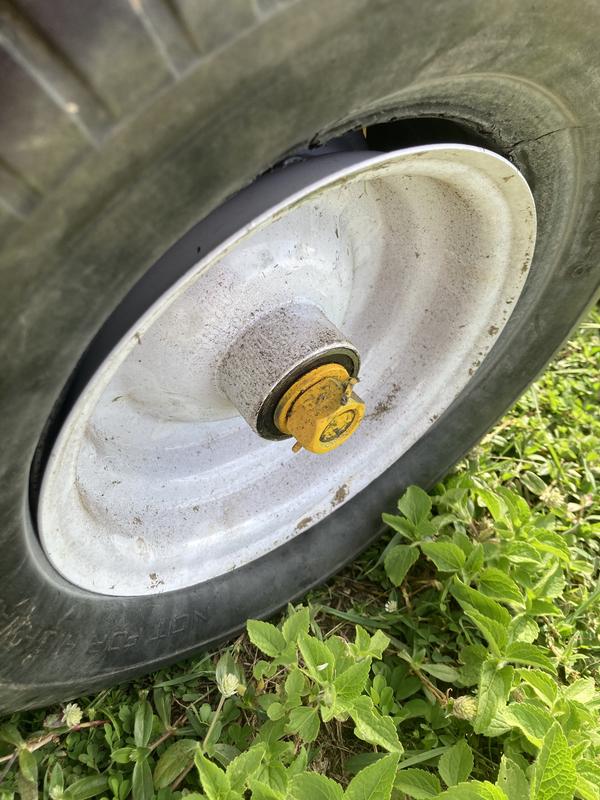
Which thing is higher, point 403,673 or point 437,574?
point 437,574

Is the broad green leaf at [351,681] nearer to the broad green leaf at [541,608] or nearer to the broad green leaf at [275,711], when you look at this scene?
the broad green leaf at [275,711]

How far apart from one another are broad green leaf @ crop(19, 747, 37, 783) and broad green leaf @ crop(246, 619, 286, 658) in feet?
1.31

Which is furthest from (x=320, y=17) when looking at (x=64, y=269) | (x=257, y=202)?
(x=64, y=269)

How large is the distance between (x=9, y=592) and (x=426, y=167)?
72 cm

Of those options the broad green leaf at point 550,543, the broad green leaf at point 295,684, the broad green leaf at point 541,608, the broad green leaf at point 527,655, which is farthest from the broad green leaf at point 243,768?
the broad green leaf at point 550,543

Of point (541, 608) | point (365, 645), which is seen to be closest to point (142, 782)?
point (365, 645)

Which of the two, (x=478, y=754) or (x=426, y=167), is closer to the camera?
(x=426, y=167)

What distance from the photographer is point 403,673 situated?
128 cm

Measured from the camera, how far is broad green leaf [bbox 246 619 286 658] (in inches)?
42.4

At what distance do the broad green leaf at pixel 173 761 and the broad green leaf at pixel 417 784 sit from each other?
0.32 meters

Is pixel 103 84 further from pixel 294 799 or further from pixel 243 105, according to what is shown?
pixel 294 799

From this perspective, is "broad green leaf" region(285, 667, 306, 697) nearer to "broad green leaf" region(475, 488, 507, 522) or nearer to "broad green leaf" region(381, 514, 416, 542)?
"broad green leaf" region(381, 514, 416, 542)

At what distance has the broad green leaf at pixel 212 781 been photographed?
2.93ft

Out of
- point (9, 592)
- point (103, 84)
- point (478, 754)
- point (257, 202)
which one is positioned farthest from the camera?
point (478, 754)
